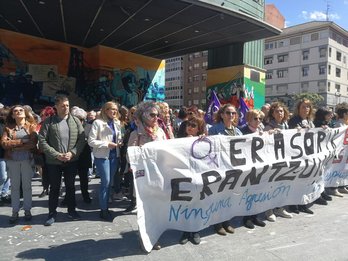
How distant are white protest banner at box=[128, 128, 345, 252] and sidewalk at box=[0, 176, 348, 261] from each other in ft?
0.92

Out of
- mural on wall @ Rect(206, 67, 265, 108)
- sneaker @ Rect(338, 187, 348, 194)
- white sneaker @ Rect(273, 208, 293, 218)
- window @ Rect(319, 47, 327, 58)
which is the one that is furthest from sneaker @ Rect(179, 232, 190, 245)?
window @ Rect(319, 47, 327, 58)

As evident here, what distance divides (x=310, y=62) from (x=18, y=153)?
65.9 metres

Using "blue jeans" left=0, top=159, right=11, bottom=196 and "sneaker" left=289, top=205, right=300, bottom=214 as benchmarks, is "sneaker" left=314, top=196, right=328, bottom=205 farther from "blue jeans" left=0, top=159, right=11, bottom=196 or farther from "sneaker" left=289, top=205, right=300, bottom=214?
"blue jeans" left=0, top=159, right=11, bottom=196

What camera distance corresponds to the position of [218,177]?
4531 millimetres

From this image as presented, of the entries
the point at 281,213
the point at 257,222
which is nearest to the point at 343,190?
the point at 281,213

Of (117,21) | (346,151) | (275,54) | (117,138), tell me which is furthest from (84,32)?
(275,54)

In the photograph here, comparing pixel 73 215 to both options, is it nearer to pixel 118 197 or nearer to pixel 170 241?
pixel 118 197

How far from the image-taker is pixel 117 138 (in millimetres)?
5637

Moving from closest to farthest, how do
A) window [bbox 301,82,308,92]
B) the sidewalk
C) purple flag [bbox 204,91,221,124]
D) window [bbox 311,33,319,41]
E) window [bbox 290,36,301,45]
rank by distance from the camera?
the sidewalk, purple flag [bbox 204,91,221,124], window [bbox 311,33,319,41], window [bbox 301,82,308,92], window [bbox 290,36,301,45]

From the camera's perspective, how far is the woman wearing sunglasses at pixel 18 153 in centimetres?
505

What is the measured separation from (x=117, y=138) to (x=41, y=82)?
43.3 feet

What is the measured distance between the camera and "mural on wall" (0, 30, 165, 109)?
16219 millimetres

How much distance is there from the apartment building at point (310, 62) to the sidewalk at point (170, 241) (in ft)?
187

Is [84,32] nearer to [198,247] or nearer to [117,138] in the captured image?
[117,138]
